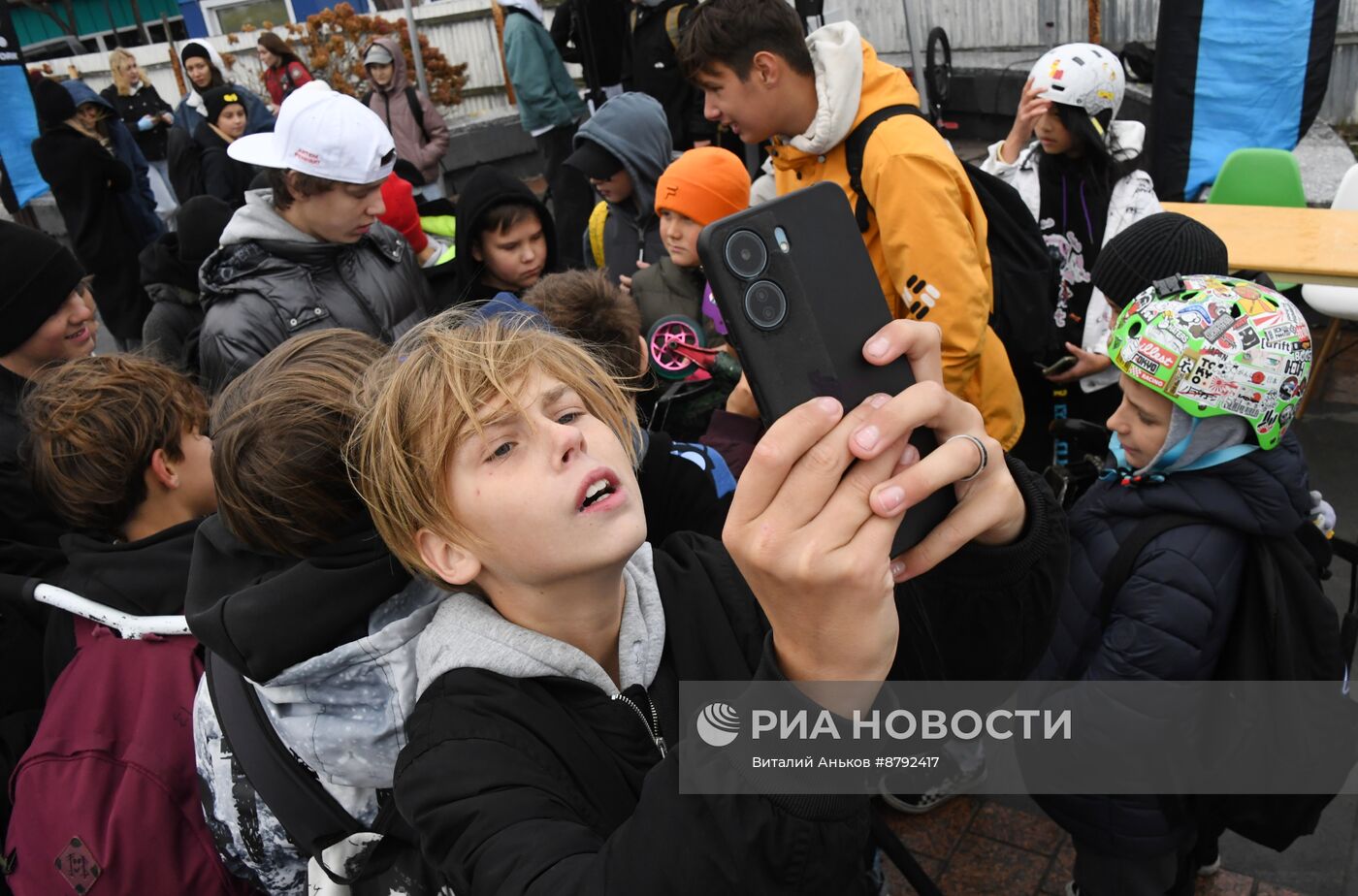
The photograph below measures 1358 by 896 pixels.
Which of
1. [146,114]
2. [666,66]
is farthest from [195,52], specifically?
[666,66]

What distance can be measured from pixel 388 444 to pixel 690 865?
0.70 metres

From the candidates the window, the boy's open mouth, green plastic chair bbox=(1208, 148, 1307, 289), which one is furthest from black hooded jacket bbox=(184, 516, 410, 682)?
the window

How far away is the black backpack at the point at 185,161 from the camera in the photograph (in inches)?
283

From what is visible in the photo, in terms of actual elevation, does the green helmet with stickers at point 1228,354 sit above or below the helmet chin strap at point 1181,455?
above

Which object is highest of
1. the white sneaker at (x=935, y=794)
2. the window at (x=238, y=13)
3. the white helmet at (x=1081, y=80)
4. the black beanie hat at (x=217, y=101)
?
the window at (x=238, y=13)

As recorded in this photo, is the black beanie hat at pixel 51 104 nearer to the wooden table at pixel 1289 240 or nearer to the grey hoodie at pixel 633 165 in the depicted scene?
the grey hoodie at pixel 633 165

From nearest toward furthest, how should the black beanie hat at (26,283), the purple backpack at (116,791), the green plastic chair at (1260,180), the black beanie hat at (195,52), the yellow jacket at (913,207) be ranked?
the purple backpack at (116,791) → the yellow jacket at (913,207) → the black beanie hat at (26,283) → the green plastic chair at (1260,180) → the black beanie hat at (195,52)

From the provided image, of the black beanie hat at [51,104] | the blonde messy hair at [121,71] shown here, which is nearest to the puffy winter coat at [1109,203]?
the black beanie hat at [51,104]

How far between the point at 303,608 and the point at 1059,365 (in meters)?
2.91

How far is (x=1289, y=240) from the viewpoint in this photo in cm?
409

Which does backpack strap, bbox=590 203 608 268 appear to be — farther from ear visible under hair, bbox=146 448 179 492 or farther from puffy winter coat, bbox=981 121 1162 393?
ear visible under hair, bbox=146 448 179 492

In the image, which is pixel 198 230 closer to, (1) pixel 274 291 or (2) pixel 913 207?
(1) pixel 274 291

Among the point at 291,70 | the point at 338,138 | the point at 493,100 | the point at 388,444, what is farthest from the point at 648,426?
the point at 493,100

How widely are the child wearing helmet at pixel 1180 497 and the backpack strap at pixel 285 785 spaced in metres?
1.51
